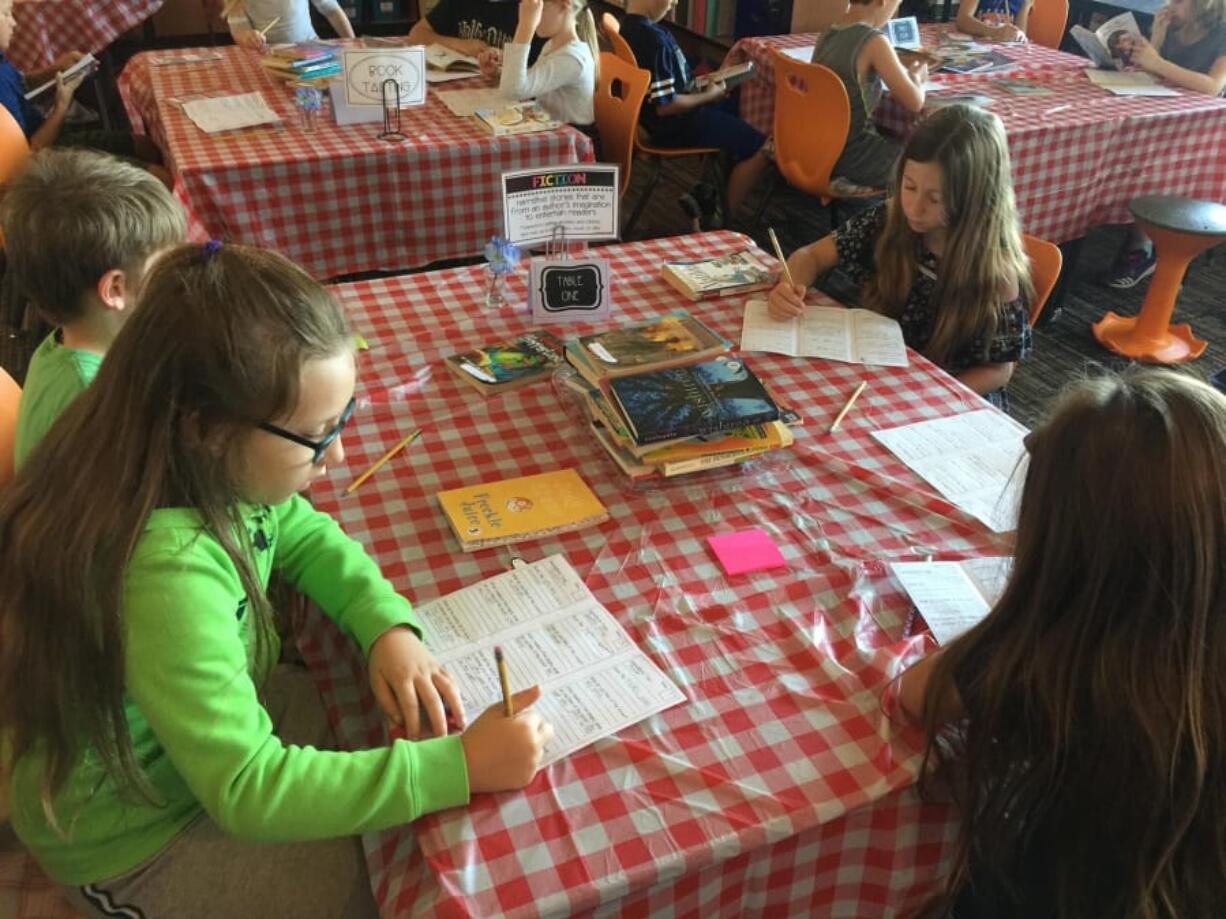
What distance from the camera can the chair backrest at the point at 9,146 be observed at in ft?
7.93

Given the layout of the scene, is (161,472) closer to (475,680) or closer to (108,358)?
(108,358)

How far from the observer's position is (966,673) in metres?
0.93

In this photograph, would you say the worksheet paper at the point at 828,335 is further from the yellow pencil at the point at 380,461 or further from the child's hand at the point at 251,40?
the child's hand at the point at 251,40

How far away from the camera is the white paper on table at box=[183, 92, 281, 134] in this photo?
2.60m

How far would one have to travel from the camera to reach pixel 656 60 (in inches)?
141

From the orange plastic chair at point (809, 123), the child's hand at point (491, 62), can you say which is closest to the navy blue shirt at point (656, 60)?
the orange plastic chair at point (809, 123)

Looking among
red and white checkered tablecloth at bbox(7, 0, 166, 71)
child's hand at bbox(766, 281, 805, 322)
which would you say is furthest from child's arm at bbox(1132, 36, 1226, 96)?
red and white checkered tablecloth at bbox(7, 0, 166, 71)

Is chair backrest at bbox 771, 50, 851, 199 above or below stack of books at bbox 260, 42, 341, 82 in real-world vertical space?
below

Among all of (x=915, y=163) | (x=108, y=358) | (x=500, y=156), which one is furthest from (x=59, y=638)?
A: (x=500, y=156)

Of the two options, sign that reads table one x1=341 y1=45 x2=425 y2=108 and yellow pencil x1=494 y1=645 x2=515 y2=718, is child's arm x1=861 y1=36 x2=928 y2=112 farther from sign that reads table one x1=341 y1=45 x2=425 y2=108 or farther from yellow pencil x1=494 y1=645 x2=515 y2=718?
yellow pencil x1=494 y1=645 x2=515 y2=718

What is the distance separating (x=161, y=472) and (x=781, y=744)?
Result: 0.64 m

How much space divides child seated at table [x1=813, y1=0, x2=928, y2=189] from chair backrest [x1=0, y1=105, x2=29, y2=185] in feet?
7.77

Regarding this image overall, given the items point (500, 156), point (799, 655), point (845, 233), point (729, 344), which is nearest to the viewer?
point (799, 655)

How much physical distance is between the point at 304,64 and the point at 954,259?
208 cm
